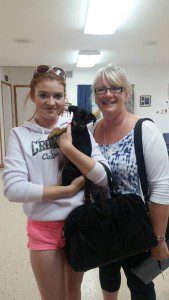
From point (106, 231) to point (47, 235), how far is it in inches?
9.6

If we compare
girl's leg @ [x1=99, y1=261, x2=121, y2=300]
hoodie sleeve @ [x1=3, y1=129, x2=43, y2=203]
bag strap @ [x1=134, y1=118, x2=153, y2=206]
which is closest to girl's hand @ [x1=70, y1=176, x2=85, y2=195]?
hoodie sleeve @ [x1=3, y1=129, x2=43, y2=203]

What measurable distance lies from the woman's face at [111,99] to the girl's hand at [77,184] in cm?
38

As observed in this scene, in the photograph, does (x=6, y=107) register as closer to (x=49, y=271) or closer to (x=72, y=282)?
(x=72, y=282)

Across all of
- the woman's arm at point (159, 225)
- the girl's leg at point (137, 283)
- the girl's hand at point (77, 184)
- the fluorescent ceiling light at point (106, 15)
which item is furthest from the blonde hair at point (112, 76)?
the fluorescent ceiling light at point (106, 15)

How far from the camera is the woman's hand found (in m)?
1.23

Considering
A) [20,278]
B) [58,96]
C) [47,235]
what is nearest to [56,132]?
[58,96]

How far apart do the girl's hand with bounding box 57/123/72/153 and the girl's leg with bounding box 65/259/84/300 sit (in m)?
0.57

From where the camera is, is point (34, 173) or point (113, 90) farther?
point (113, 90)

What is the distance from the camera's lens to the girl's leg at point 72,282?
1.25m

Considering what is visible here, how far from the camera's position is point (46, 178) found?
1.09 meters

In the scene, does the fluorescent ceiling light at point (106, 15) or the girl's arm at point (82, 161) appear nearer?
the girl's arm at point (82, 161)

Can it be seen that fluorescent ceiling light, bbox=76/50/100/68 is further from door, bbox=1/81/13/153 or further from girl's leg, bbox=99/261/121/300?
girl's leg, bbox=99/261/121/300

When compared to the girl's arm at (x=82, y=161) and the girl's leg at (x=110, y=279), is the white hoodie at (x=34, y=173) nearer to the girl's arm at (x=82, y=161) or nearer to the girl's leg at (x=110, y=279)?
the girl's arm at (x=82, y=161)

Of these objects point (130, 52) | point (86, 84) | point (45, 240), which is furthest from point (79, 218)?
point (86, 84)
